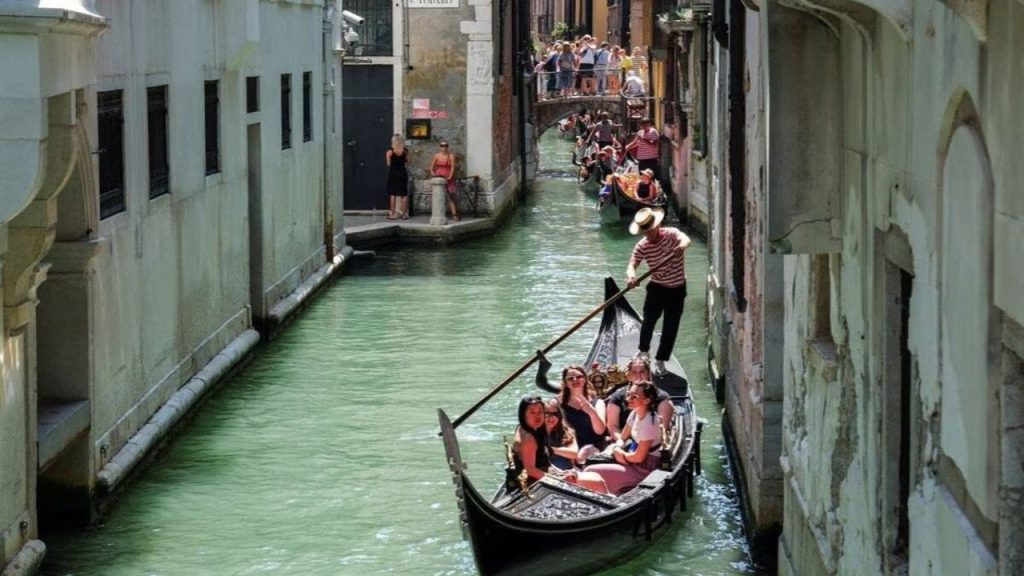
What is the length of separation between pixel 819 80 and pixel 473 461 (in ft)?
16.1

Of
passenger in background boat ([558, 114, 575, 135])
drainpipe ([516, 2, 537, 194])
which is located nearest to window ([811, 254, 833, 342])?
drainpipe ([516, 2, 537, 194])

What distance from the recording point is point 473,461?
10.2 metres

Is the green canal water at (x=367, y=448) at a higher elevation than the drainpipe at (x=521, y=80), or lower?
lower

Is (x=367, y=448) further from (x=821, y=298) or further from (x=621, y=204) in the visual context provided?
(x=621, y=204)

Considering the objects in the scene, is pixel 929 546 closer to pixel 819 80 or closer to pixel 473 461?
pixel 819 80

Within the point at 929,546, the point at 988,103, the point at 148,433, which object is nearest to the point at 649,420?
the point at 148,433

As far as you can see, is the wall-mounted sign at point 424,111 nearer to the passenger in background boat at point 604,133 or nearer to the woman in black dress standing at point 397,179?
the woman in black dress standing at point 397,179

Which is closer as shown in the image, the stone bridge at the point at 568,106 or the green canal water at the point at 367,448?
the green canal water at the point at 367,448

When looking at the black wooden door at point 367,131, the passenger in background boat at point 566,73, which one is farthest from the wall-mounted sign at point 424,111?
the passenger in background boat at point 566,73

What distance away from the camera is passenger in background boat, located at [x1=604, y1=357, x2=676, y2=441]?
9148 millimetres

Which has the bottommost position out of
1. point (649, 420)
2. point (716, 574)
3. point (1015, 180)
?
point (716, 574)

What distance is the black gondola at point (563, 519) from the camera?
24.6 ft

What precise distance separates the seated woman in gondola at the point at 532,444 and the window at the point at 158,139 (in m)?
2.76

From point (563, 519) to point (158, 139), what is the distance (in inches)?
152
